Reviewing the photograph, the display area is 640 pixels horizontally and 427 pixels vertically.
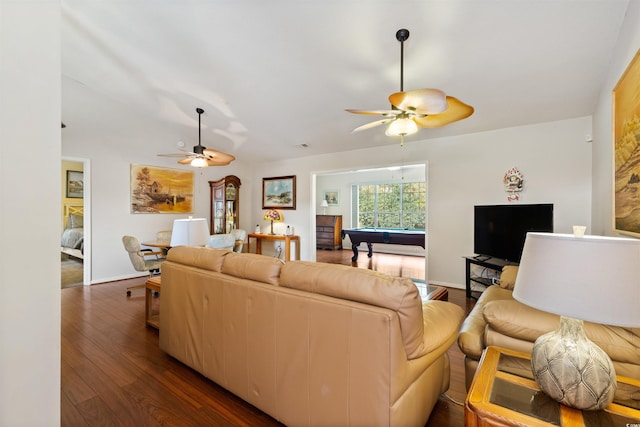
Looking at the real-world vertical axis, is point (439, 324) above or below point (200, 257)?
below

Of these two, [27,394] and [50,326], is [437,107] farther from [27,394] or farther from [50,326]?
[27,394]

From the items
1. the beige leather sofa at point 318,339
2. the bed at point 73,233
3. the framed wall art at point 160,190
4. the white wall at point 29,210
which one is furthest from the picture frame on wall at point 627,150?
the bed at point 73,233

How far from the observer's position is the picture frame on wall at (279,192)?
6.55 m

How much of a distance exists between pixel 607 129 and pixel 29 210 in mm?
4014

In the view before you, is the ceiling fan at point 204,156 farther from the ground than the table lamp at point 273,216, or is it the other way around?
the ceiling fan at point 204,156

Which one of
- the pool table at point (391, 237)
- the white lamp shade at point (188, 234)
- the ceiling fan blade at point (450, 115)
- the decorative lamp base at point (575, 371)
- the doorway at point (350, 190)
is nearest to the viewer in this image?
the decorative lamp base at point (575, 371)

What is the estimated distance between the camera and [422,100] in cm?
199

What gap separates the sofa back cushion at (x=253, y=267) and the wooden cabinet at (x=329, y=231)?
7.08 meters

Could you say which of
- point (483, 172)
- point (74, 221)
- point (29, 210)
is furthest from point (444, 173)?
point (74, 221)

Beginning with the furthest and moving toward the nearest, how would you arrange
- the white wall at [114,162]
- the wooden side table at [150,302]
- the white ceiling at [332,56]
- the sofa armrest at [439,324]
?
the white wall at [114,162]
the wooden side table at [150,302]
the white ceiling at [332,56]
the sofa armrest at [439,324]

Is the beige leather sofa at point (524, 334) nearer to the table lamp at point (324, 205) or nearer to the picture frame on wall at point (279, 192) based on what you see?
the picture frame on wall at point (279, 192)

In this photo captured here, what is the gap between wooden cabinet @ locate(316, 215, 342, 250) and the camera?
8.94 metres

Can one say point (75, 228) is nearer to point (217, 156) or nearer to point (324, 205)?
point (217, 156)

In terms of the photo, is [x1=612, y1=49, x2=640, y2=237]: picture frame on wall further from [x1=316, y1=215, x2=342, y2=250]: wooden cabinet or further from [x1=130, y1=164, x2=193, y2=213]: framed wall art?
[x1=316, y1=215, x2=342, y2=250]: wooden cabinet
